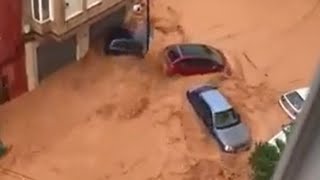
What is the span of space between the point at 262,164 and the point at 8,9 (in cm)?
63

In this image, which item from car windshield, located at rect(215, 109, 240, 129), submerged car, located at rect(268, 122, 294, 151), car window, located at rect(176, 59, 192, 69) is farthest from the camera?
car window, located at rect(176, 59, 192, 69)

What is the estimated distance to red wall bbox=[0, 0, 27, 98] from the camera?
1388 millimetres

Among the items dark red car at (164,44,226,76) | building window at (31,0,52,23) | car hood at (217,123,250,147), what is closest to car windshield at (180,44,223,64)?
dark red car at (164,44,226,76)

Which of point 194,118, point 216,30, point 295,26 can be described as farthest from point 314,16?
point 194,118

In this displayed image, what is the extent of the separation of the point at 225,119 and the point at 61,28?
0.43 m

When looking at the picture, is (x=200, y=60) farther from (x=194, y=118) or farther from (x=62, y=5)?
(x=62, y=5)

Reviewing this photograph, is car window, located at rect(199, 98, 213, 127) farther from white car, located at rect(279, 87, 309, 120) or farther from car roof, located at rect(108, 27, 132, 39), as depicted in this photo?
car roof, located at rect(108, 27, 132, 39)

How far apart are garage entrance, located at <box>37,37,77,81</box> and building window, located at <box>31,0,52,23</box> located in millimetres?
89

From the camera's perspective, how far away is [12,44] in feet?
4.68

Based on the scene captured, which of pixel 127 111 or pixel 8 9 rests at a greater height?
pixel 8 9

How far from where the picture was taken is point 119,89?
1.57m

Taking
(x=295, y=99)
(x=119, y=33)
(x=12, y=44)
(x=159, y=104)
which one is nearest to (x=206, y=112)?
(x=159, y=104)

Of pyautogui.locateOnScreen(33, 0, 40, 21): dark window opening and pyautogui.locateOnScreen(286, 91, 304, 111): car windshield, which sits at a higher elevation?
pyautogui.locateOnScreen(33, 0, 40, 21): dark window opening

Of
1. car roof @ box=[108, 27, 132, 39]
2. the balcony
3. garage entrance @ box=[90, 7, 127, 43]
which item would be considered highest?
the balcony
